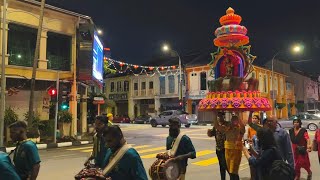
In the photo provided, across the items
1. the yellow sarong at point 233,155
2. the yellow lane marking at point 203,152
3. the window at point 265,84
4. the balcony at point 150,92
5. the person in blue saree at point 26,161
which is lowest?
the yellow lane marking at point 203,152

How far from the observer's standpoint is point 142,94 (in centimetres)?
5138

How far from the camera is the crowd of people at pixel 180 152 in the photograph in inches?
135

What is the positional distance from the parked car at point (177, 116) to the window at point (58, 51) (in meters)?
12.1

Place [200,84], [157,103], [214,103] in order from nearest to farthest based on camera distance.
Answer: [214,103]
[200,84]
[157,103]

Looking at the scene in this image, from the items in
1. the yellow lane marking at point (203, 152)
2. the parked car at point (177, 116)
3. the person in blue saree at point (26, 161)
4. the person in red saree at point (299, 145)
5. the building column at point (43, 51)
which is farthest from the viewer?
the parked car at point (177, 116)

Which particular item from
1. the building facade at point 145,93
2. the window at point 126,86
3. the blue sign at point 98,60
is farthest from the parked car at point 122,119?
the blue sign at point 98,60

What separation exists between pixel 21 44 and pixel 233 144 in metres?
18.1

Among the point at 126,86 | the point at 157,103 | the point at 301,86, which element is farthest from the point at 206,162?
the point at 301,86

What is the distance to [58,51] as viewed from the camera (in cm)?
2369

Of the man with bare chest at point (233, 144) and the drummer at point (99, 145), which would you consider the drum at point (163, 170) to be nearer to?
the drummer at point (99, 145)

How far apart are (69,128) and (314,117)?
66.3 feet

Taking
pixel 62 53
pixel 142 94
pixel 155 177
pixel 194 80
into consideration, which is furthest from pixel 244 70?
pixel 142 94

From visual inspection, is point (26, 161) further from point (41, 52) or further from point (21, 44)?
point (21, 44)

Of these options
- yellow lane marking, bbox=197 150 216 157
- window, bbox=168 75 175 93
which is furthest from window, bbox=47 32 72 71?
window, bbox=168 75 175 93
